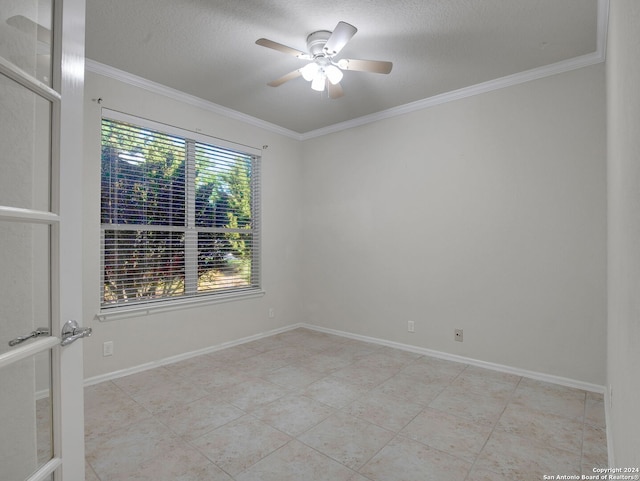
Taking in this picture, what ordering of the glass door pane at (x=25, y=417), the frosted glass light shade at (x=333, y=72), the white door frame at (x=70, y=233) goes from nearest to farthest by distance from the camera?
the glass door pane at (x=25, y=417)
the white door frame at (x=70, y=233)
the frosted glass light shade at (x=333, y=72)

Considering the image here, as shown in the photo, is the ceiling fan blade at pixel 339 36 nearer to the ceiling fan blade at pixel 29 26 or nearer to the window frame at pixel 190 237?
the ceiling fan blade at pixel 29 26

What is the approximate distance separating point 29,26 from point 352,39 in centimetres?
212

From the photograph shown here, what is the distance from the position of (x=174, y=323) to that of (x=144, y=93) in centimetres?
229

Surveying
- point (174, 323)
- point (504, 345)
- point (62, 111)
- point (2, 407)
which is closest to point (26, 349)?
point (2, 407)

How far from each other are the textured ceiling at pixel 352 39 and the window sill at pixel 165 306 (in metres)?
2.16

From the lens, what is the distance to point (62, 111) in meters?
1.09

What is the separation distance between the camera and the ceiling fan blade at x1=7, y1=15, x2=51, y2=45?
3.09 feet

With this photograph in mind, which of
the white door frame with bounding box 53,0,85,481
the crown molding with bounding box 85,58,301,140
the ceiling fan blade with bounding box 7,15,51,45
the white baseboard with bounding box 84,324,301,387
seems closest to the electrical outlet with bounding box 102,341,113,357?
the white baseboard with bounding box 84,324,301,387

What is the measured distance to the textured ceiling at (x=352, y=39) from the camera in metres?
2.19

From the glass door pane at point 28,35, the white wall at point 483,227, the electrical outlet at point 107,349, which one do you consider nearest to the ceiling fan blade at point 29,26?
the glass door pane at point 28,35

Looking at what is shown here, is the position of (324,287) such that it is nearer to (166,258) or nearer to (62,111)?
(166,258)

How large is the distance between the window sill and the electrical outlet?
21cm

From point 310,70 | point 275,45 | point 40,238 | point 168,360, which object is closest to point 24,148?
point 40,238

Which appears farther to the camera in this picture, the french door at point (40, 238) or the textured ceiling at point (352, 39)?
the textured ceiling at point (352, 39)
